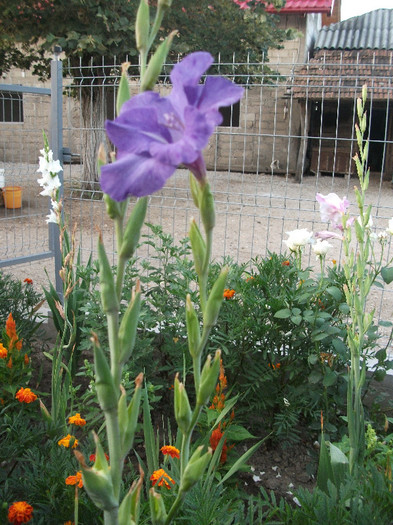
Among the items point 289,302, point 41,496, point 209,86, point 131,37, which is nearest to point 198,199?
point 209,86

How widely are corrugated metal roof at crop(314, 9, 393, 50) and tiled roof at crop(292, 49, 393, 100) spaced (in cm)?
79

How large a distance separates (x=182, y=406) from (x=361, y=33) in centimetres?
1622

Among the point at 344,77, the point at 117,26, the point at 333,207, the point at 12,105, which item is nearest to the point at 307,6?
the point at 117,26

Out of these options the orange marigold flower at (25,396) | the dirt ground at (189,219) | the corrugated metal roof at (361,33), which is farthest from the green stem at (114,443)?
the corrugated metal roof at (361,33)

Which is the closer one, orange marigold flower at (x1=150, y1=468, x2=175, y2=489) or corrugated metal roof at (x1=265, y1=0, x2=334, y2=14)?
orange marigold flower at (x1=150, y1=468, x2=175, y2=489)

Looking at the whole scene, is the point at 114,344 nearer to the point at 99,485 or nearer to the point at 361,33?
the point at 99,485

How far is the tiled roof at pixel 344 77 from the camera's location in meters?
3.03

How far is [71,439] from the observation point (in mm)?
1577

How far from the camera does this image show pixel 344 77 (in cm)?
316

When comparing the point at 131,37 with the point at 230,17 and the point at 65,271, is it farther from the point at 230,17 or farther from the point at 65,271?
the point at 65,271

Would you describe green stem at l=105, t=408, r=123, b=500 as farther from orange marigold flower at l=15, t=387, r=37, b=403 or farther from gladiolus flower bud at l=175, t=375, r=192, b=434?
orange marigold flower at l=15, t=387, r=37, b=403

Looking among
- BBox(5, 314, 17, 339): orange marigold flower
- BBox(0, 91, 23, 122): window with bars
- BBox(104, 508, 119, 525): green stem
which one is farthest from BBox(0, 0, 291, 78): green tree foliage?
BBox(104, 508, 119, 525): green stem

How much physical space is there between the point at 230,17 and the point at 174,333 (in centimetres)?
744

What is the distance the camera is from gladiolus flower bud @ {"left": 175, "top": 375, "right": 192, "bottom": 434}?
855 millimetres
